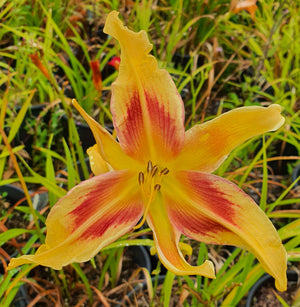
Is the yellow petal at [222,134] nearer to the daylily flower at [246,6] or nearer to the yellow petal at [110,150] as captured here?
the yellow petal at [110,150]

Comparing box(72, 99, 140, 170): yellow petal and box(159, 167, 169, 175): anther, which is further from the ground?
box(72, 99, 140, 170): yellow petal

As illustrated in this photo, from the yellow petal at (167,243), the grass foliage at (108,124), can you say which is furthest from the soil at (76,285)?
the yellow petal at (167,243)

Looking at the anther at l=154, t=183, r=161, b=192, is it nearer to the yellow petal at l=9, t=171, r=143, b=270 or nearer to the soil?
the yellow petal at l=9, t=171, r=143, b=270

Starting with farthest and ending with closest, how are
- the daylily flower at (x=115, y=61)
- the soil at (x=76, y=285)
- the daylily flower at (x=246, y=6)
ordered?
1. the daylily flower at (x=246, y=6)
2. the soil at (x=76, y=285)
3. the daylily flower at (x=115, y=61)

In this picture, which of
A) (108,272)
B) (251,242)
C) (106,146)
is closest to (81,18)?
(108,272)

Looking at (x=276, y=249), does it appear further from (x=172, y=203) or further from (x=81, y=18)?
(x=81, y=18)

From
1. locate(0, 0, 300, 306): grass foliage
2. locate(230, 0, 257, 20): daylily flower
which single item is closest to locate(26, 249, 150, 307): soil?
locate(0, 0, 300, 306): grass foliage

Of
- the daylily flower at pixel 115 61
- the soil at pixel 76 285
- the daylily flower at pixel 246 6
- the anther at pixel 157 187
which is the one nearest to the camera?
the anther at pixel 157 187
